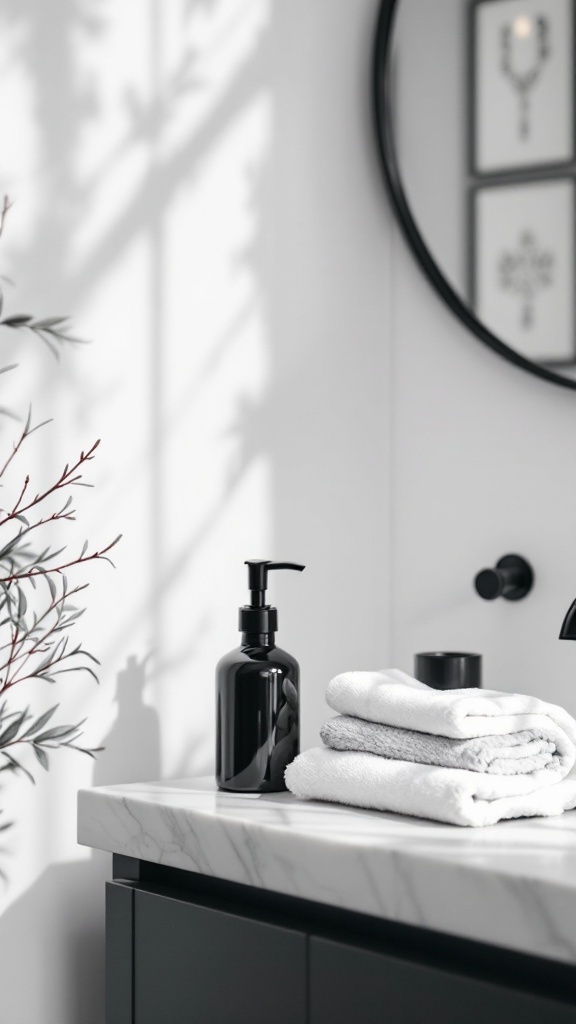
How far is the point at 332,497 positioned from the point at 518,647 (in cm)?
28

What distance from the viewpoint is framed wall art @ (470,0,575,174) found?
1356mm

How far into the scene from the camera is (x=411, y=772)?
3.33 ft

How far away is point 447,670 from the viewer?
1255 mm

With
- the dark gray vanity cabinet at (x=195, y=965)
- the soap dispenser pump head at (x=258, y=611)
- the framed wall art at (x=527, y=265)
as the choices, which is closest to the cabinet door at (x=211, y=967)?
the dark gray vanity cabinet at (x=195, y=965)

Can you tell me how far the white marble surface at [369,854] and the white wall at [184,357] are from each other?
122mm

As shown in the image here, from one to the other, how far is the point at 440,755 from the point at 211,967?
0.26 meters

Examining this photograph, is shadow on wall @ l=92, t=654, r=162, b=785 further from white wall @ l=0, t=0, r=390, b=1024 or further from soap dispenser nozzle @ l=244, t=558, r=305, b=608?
soap dispenser nozzle @ l=244, t=558, r=305, b=608

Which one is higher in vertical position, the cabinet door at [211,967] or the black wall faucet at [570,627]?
the black wall faucet at [570,627]

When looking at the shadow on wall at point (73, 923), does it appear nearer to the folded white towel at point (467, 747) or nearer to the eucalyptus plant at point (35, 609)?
the eucalyptus plant at point (35, 609)

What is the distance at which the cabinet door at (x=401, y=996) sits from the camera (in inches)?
32.1

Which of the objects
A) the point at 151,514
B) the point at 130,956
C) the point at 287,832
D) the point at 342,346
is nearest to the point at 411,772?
the point at 287,832

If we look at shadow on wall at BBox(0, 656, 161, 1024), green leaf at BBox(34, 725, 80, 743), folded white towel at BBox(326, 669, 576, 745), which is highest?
folded white towel at BBox(326, 669, 576, 745)

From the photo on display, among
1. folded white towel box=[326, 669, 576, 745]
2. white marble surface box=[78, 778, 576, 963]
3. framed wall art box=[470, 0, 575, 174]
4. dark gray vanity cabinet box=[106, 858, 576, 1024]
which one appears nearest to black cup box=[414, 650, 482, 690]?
folded white towel box=[326, 669, 576, 745]

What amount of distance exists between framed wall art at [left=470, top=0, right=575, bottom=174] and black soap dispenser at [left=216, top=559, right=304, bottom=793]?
0.63m
